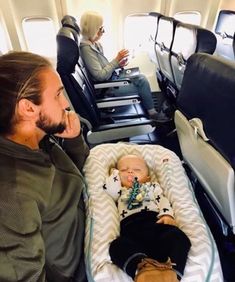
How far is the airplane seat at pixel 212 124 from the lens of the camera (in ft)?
3.37

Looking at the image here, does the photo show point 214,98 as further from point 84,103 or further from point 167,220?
point 84,103

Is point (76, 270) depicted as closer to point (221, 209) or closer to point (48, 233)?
point (48, 233)

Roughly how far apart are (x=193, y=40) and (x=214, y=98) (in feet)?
2.97

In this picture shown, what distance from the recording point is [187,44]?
200cm

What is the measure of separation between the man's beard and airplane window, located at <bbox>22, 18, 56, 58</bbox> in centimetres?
298

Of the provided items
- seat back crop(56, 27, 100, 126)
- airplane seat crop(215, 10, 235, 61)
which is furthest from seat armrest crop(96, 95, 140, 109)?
airplane seat crop(215, 10, 235, 61)

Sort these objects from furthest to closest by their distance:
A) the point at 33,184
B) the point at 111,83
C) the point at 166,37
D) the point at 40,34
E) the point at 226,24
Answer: the point at 40,34 → the point at 226,24 → the point at 166,37 → the point at 111,83 → the point at 33,184

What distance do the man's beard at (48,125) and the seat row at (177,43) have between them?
4.15 ft

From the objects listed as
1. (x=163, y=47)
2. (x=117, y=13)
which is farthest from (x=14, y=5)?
(x=163, y=47)

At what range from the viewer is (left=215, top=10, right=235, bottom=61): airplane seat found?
3.24 m

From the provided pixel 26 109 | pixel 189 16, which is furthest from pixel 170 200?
pixel 189 16

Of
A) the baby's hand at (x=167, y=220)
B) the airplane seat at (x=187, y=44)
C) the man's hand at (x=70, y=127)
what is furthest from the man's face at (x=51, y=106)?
the airplane seat at (x=187, y=44)

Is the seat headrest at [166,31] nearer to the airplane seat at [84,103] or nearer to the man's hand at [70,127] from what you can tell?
the airplane seat at [84,103]

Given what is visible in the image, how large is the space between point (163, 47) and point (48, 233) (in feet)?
8.28
